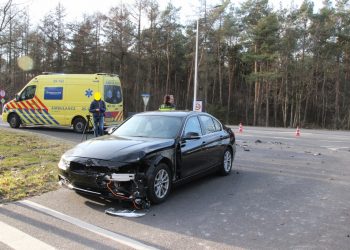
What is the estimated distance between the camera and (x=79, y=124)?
60.1ft

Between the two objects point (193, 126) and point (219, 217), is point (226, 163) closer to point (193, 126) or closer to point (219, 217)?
point (193, 126)

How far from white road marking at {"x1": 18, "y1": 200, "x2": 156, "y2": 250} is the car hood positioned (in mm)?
940

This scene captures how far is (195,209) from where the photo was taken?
6.46 meters

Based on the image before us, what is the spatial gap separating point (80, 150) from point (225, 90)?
56.6 metres

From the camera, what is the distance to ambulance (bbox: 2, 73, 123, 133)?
17969mm

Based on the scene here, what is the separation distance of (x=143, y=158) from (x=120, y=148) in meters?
0.44

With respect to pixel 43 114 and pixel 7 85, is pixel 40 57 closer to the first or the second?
pixel 7 85

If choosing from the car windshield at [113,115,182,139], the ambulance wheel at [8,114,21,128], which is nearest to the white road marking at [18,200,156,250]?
the car windshield at [113,115,182,139]

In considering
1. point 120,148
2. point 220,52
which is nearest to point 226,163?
point 120,148

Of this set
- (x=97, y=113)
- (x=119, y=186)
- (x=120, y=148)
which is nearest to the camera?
(x=119, y=186)

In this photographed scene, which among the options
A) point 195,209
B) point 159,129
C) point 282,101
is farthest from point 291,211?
point 282,101

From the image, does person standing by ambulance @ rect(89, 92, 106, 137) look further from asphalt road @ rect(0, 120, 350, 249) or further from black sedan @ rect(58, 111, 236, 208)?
asphalt road @ rect(0, 120, 350, 249)

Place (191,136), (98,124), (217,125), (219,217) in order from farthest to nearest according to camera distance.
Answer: (98,124)
(217,125)
(191,136)
(219,217)

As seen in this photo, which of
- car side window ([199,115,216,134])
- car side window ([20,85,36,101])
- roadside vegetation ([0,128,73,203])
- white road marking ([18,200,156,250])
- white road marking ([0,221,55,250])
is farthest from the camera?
car side window ([20,85,36,101])
